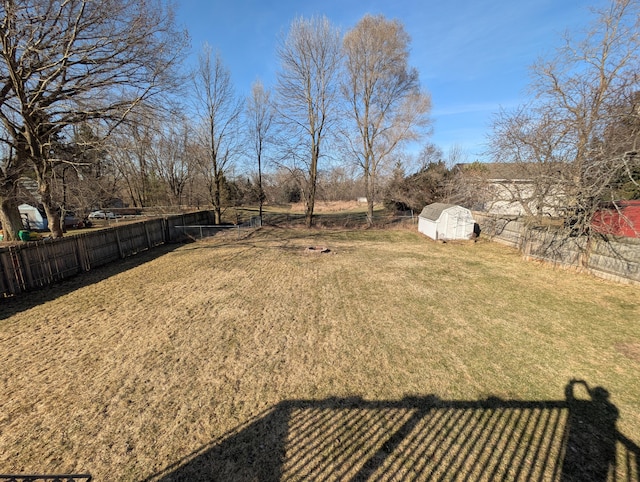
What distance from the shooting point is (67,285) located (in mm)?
8898

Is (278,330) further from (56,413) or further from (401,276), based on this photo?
(401,276)

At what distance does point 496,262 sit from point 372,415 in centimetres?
1097

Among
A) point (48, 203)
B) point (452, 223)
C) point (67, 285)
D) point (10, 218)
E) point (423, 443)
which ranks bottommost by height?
point (423, 443)

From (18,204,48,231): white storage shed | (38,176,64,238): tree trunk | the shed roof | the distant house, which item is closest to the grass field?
the distant house

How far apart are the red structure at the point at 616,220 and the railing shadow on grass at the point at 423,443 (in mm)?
7961

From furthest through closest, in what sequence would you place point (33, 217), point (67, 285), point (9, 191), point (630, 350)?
point (33, 217) < point (9, 191) < point (67, 285) < point (630, 350)

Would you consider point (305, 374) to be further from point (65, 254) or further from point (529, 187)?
point (529, 187)

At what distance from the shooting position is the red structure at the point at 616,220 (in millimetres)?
9094

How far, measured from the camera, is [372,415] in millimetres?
3768

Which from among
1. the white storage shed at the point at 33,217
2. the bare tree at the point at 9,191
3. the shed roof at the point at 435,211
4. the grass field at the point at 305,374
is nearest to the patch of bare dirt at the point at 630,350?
the grass field at the point at 305,374

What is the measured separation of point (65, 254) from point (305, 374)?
10416 millimetres

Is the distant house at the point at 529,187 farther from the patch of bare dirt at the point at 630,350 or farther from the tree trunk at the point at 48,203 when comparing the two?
the tree trunk at the point at 48,203

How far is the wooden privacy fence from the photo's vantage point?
779cm

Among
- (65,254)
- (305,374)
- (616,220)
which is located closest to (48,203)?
(65,254)
